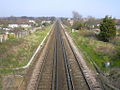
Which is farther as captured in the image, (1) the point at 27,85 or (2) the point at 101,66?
(2) the point at 101,66

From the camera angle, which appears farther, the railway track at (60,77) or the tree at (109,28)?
the tree at (109,28)

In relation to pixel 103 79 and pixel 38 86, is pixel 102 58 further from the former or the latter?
pixel 38 86

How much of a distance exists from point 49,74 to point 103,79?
12.6ft

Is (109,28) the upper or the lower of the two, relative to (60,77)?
upper

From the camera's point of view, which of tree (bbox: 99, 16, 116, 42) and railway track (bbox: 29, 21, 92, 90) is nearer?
railway track (bbox: 29, 21, 92, 90)

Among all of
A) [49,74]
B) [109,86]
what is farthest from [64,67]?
[109,86]

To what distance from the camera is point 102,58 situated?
2203cm

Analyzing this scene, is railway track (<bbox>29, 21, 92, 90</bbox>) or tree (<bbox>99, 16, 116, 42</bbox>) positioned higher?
tree (<bbox>99, 16, 116, 42</bbox>)

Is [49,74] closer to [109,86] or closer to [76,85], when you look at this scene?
[76,85]

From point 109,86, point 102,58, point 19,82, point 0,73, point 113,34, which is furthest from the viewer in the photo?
point 113,34

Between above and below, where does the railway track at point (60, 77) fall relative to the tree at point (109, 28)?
below

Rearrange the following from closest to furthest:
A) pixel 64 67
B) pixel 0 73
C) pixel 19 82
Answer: pixel 19 82, pixel 0 73, pixel 64 67

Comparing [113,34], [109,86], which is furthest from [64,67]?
[113,34]

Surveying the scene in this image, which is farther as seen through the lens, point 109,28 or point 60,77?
point 109,28
